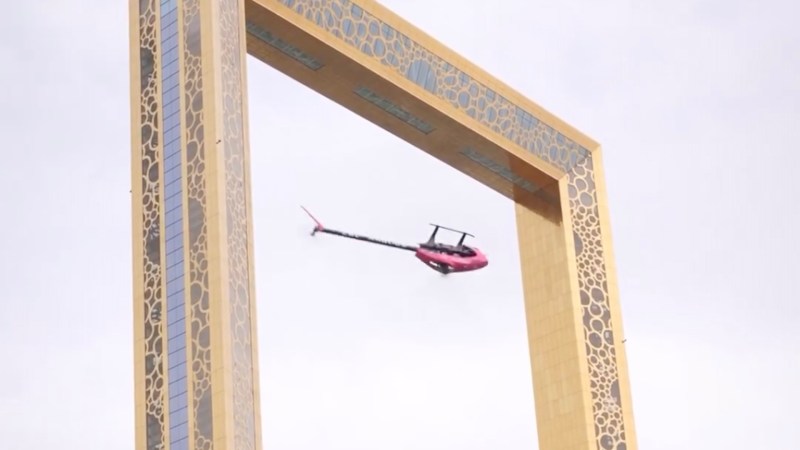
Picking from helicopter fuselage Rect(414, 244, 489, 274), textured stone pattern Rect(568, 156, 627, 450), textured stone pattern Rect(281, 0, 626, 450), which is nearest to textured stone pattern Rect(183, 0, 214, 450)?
textured stone pattern Rect(281, 0, 626, 450)

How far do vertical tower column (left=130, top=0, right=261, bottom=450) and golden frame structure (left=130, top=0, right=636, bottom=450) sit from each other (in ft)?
0.07

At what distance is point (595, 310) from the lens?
94.9 feet

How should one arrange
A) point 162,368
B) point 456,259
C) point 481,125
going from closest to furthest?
1. point 162,368
2. point 481,125
3. point 456,259

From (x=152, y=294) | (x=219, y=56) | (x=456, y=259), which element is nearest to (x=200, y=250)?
(x=152, y=294)

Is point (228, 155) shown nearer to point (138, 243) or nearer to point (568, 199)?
point (138, 243)

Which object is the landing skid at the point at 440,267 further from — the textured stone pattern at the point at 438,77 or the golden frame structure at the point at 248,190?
the textured stone pattern at the point at 438,77

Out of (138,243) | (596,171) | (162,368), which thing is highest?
(596,171)

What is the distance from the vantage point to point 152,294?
2427cm

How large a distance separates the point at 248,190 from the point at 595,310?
6.17m

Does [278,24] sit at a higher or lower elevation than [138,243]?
higher

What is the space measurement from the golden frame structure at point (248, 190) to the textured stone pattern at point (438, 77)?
0.07ft

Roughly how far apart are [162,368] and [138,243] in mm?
1607

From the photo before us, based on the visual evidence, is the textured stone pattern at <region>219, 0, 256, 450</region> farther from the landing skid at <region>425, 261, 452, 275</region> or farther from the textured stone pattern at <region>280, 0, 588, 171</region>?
the landing skid at <region>425, 261, 452, 275</region>

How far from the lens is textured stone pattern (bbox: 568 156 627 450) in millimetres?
28281
